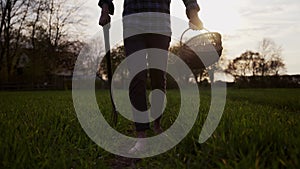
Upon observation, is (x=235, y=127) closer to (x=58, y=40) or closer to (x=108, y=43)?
(x=108, y=43)

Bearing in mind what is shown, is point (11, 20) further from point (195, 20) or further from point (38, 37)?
point (195, 20)

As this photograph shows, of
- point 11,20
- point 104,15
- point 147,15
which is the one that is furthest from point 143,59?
point 11,20

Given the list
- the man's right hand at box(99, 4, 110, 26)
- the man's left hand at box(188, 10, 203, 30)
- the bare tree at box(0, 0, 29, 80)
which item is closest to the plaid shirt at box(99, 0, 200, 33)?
the man's right hand at box(99, 4, 110, 26)

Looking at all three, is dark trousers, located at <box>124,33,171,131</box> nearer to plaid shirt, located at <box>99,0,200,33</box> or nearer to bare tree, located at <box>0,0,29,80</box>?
plaid shirt, located at <box>99,0,200,33</box>

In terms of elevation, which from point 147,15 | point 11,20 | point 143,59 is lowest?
point 143,59

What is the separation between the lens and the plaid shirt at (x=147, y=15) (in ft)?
11.7

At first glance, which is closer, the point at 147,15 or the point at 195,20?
the point at 147,15

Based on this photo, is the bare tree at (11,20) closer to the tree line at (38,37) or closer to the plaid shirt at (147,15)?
the tree line at (38,37)

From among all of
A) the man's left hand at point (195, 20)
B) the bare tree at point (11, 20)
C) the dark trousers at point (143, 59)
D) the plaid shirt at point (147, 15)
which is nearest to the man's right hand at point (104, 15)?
the plaid shirt at point (147, 15)

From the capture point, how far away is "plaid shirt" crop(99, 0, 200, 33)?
357 centimetres

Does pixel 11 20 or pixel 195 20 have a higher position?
pixel 11 20

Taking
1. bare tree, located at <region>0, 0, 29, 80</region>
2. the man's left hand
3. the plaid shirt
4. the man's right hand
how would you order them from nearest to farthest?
the plaid shirt < the man's right hand < the man's left hand < bare tree, located at <region>0, 0, 29, 80</region>

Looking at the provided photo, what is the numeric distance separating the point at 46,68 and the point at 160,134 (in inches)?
1535

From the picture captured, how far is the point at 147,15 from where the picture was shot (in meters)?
3.64
